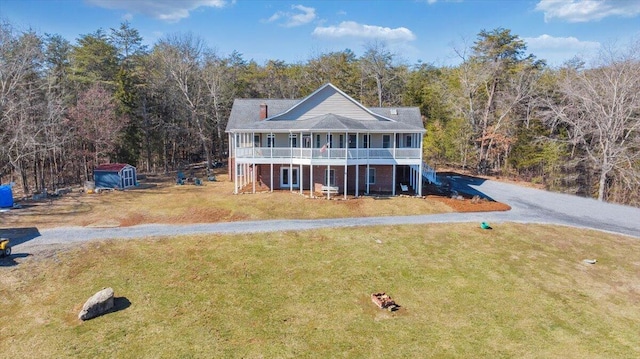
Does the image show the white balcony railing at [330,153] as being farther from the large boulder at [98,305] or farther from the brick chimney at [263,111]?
the large boulder at [98,305]

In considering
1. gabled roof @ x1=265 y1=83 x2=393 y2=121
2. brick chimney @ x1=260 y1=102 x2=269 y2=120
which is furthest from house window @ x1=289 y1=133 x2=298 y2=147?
brick chimney @ x1=260 y1=102 x2=269 y2=120

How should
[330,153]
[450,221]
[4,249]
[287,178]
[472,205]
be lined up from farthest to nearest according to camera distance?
1. [287,178]
2. [330,153]
3. [472,205]
4. [450,221]
5. [4,249]

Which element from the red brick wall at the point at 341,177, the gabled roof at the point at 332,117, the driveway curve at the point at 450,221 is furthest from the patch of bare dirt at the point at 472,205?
the gabled roof at the point at 332,117

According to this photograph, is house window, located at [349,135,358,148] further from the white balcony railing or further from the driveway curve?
the driveway curve

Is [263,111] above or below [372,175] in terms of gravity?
above

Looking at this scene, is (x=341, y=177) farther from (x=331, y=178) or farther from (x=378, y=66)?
(x=378, y=66)

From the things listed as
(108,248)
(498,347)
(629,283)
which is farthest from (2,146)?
(629,283)

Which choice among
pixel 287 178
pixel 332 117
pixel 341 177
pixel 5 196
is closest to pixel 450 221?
pixel 341 177
